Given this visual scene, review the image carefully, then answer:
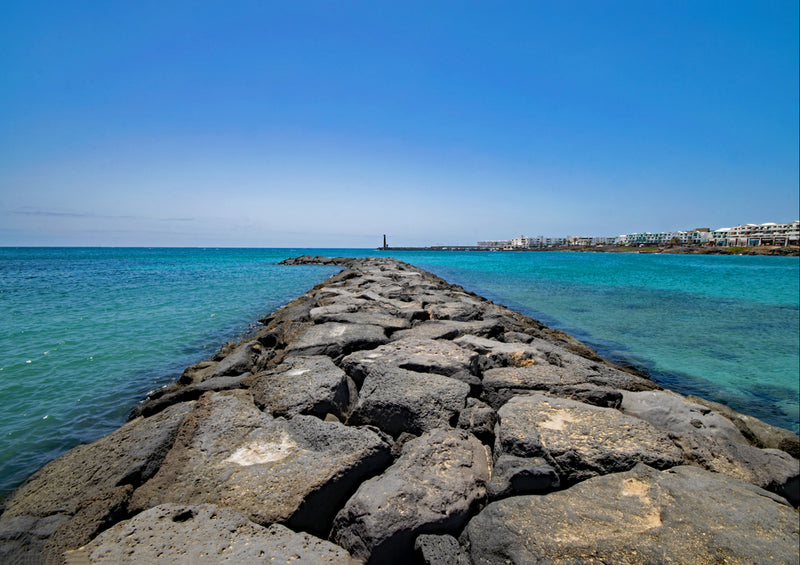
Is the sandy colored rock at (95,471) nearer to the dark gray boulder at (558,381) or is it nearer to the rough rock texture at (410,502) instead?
the rough rock texture at (410,502)

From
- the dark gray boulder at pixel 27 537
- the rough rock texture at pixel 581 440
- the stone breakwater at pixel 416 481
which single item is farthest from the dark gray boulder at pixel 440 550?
the dark gray boulder at pixel 27 537

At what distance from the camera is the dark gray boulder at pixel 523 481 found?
207 centimetres

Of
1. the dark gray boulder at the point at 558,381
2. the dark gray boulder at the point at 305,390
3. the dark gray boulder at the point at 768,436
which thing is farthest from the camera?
the dark gray boulder at the point at 558,381

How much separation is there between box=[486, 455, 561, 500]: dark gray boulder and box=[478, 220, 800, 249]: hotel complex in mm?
106866

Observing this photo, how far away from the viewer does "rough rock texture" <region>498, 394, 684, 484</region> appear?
7.30ft

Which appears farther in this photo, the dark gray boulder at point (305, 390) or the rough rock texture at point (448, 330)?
the rough rock texture at point (448, 330)

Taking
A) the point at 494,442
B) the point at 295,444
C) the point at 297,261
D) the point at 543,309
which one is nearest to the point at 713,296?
the point at 543,309

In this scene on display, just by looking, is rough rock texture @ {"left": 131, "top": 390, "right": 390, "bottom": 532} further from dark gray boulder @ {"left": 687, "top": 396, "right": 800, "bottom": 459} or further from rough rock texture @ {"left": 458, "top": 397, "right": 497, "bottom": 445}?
dark gray boulder @ {"left": 687, "top": 396, "right": 800, "bottom": 459}

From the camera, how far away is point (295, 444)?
240 cm

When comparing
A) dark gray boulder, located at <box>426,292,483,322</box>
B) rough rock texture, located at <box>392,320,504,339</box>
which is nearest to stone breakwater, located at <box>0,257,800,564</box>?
rough rock texture, located at <box>392,320,504,339</box>

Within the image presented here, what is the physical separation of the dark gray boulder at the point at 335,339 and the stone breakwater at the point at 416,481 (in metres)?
0.88

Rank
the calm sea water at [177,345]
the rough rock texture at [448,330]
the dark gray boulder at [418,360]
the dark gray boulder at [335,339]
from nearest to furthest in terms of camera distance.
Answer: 1. the dark gray boulder at [418,360]
2. the calm sea water at [177,345]
3. the dark gray boulder at [335,339]
4. the rough rock texture at [448,330]

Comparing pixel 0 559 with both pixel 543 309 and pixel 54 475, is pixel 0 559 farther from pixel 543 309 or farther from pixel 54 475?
pixel 543 309

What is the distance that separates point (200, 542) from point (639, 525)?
1998mm
